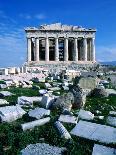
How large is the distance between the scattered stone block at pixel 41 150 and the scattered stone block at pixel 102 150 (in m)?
0.81

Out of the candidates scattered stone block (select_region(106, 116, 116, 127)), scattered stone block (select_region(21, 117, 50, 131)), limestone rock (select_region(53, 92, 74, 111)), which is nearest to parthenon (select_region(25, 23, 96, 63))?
limestone rock (select_region(53, 92, 74, 111))

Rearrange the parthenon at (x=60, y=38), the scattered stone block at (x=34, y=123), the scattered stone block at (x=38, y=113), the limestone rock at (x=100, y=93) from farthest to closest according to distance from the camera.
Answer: the parthenon at (x=60, y=38), the limestone rock at (x=100, y=93), the scattered stone block at (x=38, y=113), the scattered stone block at (x=34, y=123)

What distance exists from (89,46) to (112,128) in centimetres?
5904

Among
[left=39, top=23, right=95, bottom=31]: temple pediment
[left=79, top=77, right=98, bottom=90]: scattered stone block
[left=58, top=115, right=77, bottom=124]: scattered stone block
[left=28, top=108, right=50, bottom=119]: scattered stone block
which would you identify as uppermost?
[left=39, top=23, right=95, bottom=31]: temple pediment

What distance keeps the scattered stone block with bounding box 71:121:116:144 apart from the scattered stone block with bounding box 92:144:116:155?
1.69 feet

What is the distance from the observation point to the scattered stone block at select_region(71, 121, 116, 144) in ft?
30.7

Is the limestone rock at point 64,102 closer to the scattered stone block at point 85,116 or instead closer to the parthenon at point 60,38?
the scattered stone block at point 85,116

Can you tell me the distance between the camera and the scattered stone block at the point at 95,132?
30.7ft

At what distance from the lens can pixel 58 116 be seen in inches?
445

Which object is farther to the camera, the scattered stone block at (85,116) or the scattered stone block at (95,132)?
the scattered stone block at (85,116)

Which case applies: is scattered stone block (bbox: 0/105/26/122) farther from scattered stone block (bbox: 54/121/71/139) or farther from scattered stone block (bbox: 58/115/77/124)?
scattered stone block (bbox: 54/121/71/139)

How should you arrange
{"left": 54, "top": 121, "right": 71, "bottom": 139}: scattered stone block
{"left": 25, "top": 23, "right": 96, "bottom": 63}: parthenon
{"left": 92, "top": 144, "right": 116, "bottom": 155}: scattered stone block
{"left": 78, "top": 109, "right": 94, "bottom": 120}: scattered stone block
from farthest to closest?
{"left": 25, "top": 23, "right": 96, "bottom": 63}: parthenon → {"left": 78, "top": 109, "right": 94, "bottom": 120}: scattered stone block → {"left": 54, "top": 121, "right": 71, "bottom": 139}: scattered stone block → {"left": 92, "top": 144, "right": 116, "bottom": 155}: scattered stone block

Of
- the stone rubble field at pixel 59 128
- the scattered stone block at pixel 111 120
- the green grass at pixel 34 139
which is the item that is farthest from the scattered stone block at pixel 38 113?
the scattered stone block at pixel 111 120

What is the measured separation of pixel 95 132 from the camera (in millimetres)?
9797
